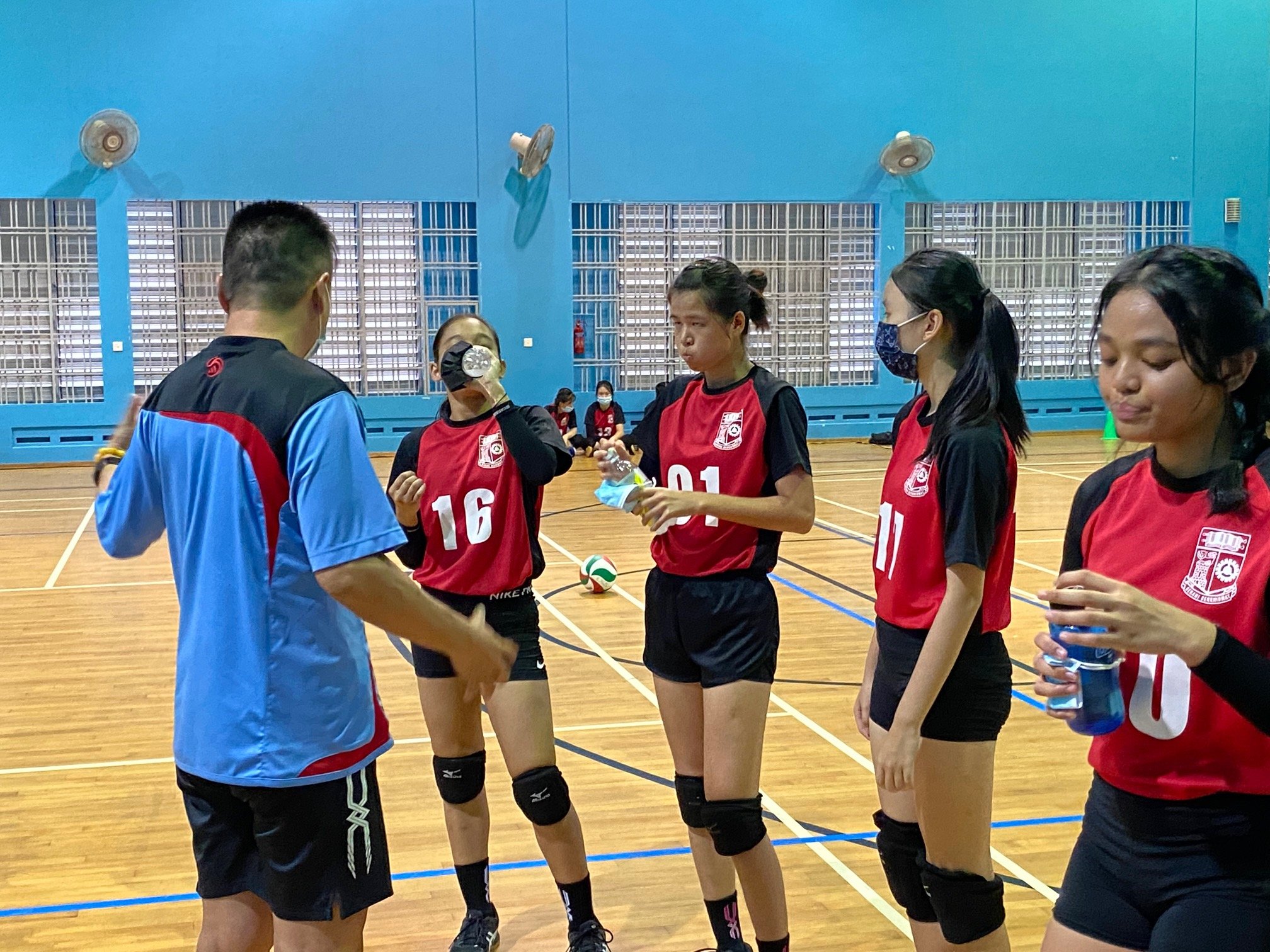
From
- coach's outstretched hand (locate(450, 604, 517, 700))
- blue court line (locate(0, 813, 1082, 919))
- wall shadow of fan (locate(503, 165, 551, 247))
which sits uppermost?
wall shadow of fan (locate(503, 165, 551, 247))

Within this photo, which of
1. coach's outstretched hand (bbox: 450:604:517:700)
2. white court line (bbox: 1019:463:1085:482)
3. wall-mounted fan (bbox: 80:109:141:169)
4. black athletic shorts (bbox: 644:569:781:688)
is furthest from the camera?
wall-mounted fan (bbox: 80:109:141:169)

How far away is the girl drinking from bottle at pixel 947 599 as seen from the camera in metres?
2.81

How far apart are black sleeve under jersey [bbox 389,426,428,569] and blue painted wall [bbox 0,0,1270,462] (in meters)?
13.7

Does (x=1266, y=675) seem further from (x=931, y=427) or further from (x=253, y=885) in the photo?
(x=253, y=885)

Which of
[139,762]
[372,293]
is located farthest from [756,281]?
[372,293]

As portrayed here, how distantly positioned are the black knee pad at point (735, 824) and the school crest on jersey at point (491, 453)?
4.08ft

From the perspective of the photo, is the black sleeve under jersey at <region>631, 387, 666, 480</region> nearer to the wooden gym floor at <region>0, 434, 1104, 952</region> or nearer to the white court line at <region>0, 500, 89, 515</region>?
the wooden gym floor at <region>0, 434, 1104, 952</region>

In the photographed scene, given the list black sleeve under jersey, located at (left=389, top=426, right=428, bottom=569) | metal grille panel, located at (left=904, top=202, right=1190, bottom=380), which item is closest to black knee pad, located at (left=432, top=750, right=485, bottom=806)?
black sleeve under jersey, located at (left=389, top=426, right=428, bottom=569)

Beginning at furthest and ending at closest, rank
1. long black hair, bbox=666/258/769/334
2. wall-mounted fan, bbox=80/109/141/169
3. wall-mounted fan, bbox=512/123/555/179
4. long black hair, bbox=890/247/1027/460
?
wall-mounted fan, bbox=512/123/555/179 < wall-mounted fan, bbox=80/109/141/169 < long black hair, bbox=666/258/769/334 < long black hair, bbox=890/247/1027/460

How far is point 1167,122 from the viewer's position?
19500mm

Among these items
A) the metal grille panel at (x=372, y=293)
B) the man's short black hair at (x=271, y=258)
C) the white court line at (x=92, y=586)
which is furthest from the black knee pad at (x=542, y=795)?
the metal grille panel at (x=372, y=293)

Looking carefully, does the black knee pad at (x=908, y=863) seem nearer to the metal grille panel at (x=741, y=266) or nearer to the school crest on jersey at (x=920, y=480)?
the school crest on jersey at (x=920, y=480)

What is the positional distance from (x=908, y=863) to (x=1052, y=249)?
1801 cm

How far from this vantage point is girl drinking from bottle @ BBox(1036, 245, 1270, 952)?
199 centimetres
